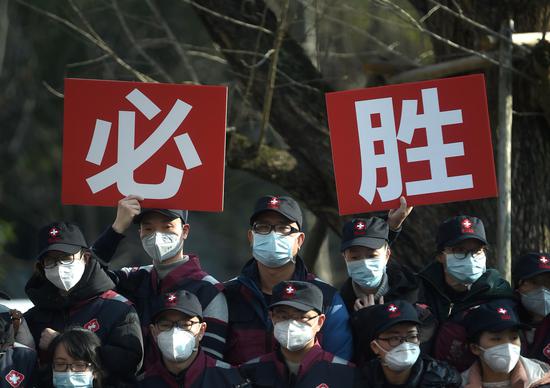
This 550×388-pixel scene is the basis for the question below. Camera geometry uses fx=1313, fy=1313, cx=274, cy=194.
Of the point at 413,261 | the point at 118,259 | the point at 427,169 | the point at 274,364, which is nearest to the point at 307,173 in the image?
the point at 413,261

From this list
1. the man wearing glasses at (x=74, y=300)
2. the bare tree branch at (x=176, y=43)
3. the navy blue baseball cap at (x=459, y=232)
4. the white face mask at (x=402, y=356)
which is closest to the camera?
the white face mask at (x=402, y=356)

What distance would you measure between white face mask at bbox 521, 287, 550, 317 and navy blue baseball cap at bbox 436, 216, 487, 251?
1.30 feet

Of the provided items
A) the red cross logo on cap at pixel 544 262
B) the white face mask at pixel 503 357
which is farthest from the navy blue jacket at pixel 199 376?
the red cross logo on cap at pixel 544 262

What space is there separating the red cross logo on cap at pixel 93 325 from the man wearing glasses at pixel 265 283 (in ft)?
2.46

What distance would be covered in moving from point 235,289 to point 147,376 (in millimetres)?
789

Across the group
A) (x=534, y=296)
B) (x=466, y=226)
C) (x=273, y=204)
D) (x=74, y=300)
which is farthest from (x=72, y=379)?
(x=534, y=296)

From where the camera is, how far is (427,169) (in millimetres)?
7957

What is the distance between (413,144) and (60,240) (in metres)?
2.21

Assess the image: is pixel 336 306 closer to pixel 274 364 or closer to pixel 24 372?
pixel 274 364

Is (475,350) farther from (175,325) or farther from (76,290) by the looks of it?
(76,290)

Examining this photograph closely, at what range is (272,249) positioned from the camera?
7508mm

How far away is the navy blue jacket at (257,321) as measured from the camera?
286 inches

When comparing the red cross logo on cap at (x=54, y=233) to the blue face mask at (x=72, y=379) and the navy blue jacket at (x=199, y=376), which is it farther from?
the navy blue jacket at (x=199, y=376)

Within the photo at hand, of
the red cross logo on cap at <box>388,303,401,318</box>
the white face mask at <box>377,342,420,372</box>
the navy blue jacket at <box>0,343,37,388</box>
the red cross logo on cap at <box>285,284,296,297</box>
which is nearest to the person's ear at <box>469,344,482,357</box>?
the white face mask at <box>377,342,420,372</box>
